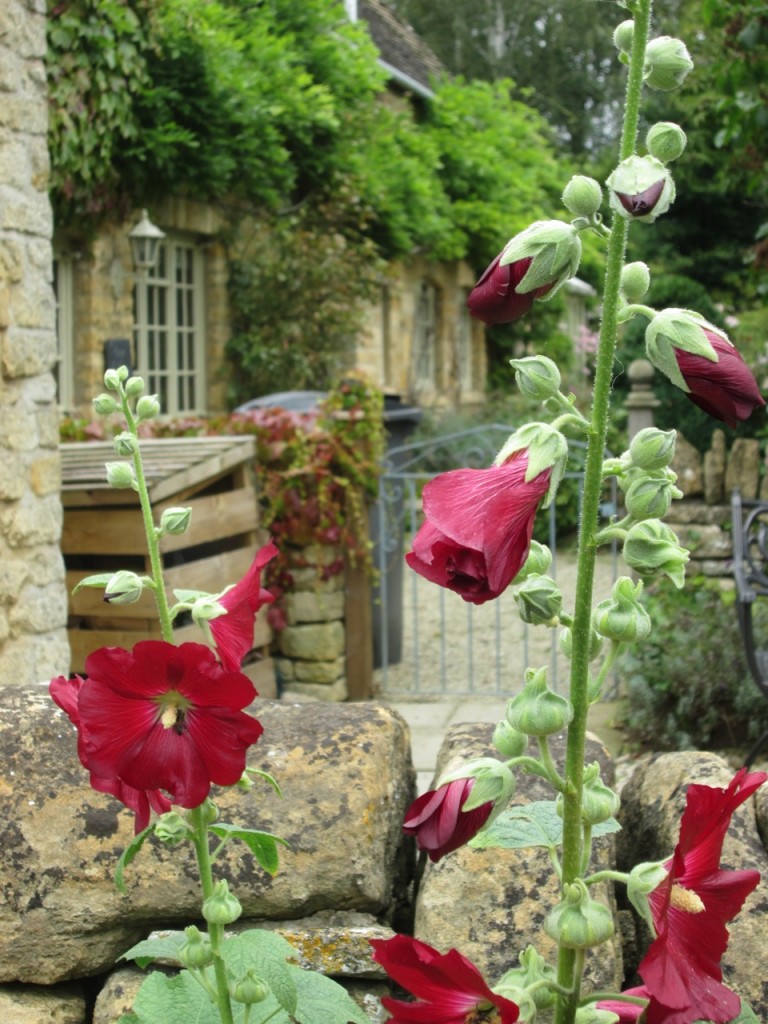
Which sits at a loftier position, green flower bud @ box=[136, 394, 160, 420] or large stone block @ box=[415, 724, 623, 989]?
green flower bud @ box=[136, 394, 160, 420]

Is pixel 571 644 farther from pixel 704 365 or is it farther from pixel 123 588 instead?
pixel 123 588

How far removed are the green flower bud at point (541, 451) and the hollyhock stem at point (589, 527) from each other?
2 centimetres

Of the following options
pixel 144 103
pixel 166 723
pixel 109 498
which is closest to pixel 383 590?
pixel 109 498

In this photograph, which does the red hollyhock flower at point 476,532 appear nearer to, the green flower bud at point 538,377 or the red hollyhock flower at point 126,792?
the green flower bud at point 538,377

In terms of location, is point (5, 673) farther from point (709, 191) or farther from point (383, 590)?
point (709, 191)

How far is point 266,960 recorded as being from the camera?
1.13 meters

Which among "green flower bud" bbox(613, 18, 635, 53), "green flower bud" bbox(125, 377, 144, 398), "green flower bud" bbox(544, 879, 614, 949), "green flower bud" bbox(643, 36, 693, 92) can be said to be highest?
"green flower bud" bbox(613, 18, 635, 53)

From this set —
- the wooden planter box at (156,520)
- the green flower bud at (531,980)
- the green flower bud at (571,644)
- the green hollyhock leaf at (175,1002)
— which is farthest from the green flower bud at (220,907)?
the wooden planter box at (156,520)

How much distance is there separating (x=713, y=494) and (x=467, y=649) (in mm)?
2199

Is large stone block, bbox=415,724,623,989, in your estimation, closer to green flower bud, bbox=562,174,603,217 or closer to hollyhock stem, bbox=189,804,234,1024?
hollyhock stem, bbox=189,804,234,1024

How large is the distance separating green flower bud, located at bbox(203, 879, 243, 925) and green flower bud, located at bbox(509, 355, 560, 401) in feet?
1.64

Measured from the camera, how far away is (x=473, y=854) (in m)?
1.79

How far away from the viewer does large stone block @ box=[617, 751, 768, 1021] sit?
1.63m

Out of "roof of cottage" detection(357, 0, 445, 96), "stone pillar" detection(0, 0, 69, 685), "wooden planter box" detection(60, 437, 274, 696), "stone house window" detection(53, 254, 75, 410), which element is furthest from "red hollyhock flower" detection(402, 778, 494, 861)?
"roof of cottage" detection(357, 0, 445, 96)
